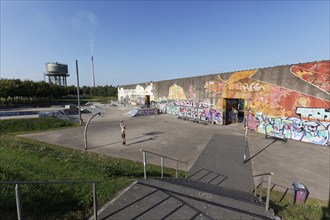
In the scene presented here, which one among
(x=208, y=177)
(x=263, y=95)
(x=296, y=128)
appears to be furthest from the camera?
(x=263, y=95)

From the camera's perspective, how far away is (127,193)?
5.60m

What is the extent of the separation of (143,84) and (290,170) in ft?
124

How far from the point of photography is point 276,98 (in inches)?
710

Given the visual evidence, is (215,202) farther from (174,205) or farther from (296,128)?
(296,128)

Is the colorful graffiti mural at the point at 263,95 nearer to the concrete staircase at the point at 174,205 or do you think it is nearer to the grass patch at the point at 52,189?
the concrete staircase at the point at 174,205

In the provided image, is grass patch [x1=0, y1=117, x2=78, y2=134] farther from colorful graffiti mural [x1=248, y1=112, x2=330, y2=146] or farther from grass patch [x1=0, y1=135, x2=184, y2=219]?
Result: colorful graffiti mural [x1=248, y1=112, x2=330, y2=146]

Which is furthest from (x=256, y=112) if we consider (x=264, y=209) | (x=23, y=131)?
(x=23, y=131)

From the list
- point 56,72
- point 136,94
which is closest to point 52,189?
point 136,94

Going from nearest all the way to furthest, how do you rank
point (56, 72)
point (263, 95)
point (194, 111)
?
point (263, 95) < point (194, 111) < point (56, 72)

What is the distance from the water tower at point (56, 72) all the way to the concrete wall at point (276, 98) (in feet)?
258

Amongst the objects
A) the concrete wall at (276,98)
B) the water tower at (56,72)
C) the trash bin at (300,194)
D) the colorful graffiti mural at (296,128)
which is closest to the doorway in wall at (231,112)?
the concrete wall at (276,98)

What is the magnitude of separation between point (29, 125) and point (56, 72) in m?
73.3

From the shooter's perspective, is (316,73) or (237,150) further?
(316,73)

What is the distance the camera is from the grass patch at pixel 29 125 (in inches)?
879
